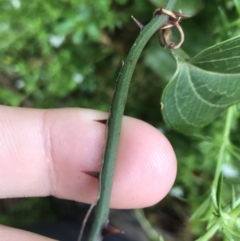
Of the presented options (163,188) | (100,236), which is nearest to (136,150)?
(163,188)

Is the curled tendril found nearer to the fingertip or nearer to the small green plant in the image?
the small green plant

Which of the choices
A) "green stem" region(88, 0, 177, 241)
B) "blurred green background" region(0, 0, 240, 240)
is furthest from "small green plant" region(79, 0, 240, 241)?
"blurred green background" region(0, 0, 240, 240)

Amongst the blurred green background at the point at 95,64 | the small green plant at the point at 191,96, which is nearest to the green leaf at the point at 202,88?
the small green plant at the point at 191,96

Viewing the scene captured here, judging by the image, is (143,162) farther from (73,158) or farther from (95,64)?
(95,64)

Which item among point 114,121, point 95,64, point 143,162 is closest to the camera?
point 114,121

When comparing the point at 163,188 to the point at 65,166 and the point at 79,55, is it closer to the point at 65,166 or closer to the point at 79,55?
the point at 65,166

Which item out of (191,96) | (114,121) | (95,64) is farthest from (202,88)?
Answer: (95,64)

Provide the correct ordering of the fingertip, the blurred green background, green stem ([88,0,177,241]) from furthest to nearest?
the blurred green background
the fingertip
green stem ([88,0,177,241])

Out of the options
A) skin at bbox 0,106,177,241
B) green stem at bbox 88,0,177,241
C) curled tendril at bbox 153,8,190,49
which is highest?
curled tendril at bbox 153,8,190,49
